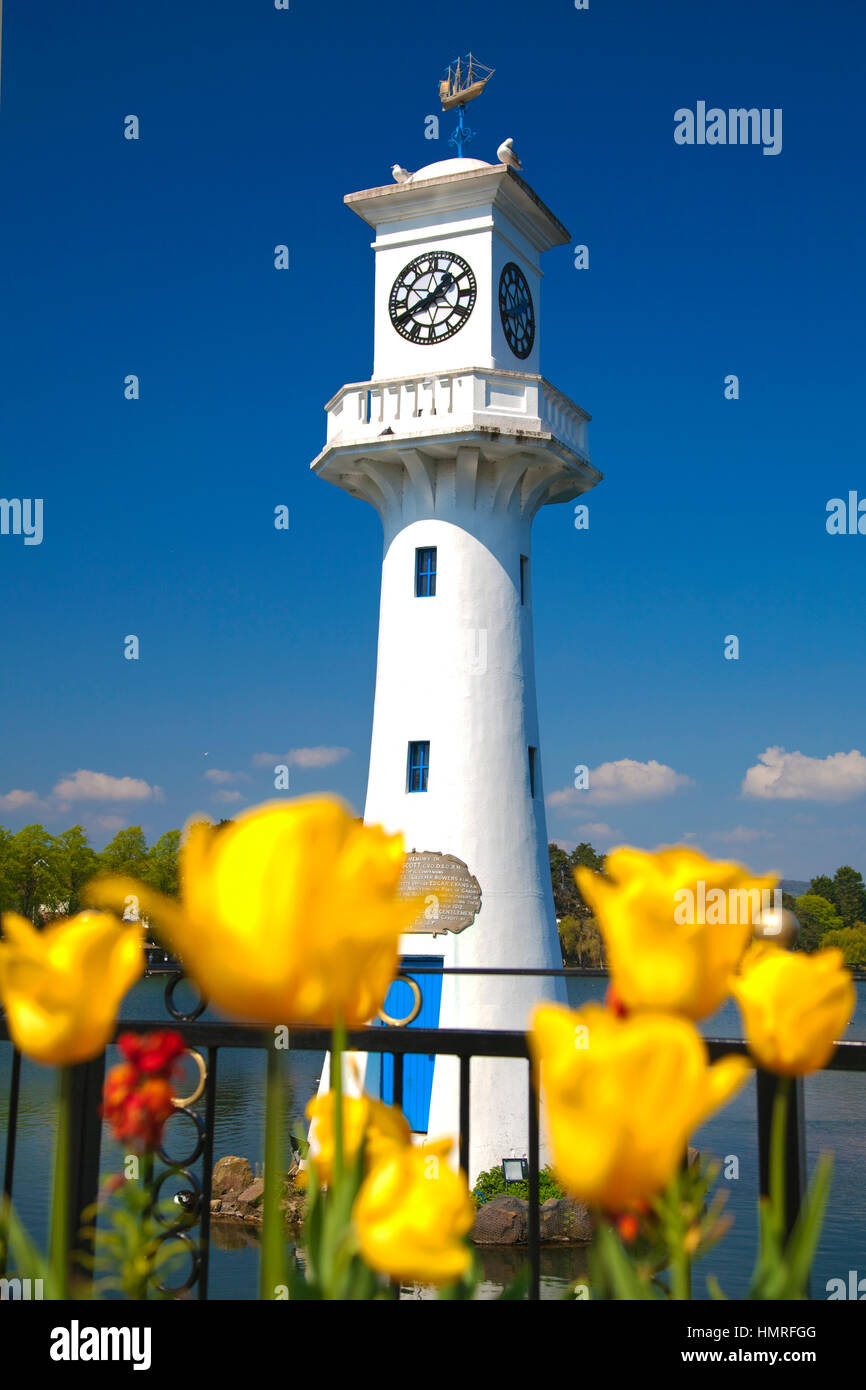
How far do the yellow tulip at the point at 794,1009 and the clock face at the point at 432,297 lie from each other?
18.0 metres

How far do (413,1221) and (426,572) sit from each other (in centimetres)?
1766

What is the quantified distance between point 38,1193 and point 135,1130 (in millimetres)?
18863

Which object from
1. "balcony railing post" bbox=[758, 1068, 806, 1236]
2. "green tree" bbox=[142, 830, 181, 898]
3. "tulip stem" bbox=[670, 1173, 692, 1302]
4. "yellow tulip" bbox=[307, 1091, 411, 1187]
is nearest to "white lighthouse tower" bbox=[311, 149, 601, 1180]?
"balcony railing post" bbox=[758, 1068, 806, 1236]

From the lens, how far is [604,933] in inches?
41.3

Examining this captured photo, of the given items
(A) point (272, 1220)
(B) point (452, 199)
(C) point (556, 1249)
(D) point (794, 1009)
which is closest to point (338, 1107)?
(A) point (272, 1220)

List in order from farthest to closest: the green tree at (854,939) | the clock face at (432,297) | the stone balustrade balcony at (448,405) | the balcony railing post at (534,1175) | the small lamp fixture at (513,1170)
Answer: the green tree at (854,939)
the clock face at (432,297)
the stone balustrade balcony at (448,405)
the small lamp fixture at (513,1170)
the balcony railing post at (534,1175)

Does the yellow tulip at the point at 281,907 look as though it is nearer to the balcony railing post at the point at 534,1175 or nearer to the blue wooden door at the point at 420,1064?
the balcony railing post at the point at 534,1175

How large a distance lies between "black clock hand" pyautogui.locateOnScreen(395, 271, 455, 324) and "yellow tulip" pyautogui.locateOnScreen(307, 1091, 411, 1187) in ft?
59.9

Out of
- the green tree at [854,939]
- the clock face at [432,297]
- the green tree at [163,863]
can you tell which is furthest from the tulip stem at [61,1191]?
the green tree at [854,939]

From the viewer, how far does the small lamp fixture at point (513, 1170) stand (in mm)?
16734

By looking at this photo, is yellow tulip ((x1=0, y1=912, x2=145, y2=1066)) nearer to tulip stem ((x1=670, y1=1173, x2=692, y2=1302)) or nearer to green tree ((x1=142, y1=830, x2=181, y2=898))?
tulip stem ((x1=670, y1=1173, x2=692, y2=1302))

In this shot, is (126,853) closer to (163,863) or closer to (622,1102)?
(163,863)

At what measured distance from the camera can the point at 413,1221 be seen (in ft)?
Result: 3.13

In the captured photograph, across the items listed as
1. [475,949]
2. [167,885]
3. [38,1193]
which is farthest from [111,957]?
[167,885]
